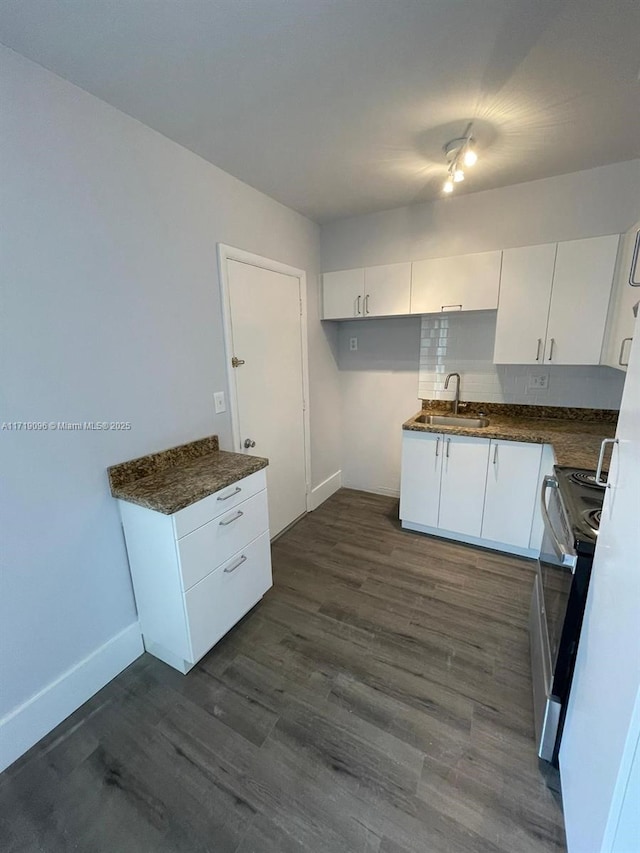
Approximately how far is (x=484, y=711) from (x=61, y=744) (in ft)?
5.57

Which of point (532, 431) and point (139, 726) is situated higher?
point (532, 431)

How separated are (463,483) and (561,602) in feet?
4.11

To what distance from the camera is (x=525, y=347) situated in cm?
232

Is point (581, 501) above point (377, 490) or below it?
above

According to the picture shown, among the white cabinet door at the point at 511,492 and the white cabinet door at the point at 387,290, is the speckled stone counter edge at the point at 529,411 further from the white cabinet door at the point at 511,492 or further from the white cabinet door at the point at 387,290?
the white cabinet door at the point at 387,290

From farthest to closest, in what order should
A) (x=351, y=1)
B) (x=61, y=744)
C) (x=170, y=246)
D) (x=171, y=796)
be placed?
(x=170, y=246)
(x=61, y=744)
(x=171, y=796)
(x=351, y=1)

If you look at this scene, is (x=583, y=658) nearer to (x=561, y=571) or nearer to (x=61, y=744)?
(x=561, y=571)

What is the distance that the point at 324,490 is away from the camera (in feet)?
11.1

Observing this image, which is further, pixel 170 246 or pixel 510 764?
pixel 170 246

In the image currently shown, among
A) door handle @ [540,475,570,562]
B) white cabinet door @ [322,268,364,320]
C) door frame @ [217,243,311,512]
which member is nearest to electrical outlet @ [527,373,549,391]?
door handle @ [540,475,570,562]

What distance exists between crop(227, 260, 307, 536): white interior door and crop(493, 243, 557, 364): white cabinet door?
1467 mm

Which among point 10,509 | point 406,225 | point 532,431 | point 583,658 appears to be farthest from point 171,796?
point 406,225

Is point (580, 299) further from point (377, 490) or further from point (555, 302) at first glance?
point (377, 490)

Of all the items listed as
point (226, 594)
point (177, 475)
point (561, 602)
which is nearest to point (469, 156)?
point (561, 602)
